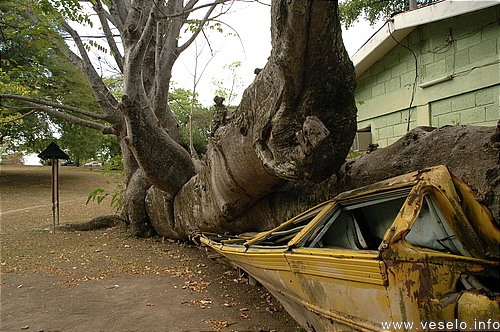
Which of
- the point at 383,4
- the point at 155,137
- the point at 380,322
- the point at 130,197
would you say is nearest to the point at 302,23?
the point at 380,322

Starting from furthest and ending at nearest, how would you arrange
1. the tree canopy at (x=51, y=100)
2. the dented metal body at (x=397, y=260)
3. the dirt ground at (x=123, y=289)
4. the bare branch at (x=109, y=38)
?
1. the tree canopy at (x=51, y=100)
2. the bare branch at (x=109, y=38)
3. the dirt ground at (x=123, y=289)
4. the dented metal body at (x=397, y=260)

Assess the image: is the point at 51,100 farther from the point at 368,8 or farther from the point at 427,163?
the point at 427,163

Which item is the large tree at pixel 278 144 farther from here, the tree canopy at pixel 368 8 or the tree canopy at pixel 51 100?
the tree canopy at pixel 51 100

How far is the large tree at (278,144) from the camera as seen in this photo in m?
2.65

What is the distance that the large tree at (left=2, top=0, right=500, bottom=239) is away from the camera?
2646mm

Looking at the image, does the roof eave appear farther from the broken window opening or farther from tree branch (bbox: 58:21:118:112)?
tree branch (bbox: 58:21:118:112)

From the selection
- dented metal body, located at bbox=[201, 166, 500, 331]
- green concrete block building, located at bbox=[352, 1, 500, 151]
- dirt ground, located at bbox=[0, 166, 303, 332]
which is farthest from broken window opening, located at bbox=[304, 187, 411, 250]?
green concrete block building, located at bbox=[352, 1, 500, 151]

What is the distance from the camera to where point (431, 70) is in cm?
689

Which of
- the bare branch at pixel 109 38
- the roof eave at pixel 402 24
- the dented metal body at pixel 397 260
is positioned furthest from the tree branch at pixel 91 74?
the dented metal body at pixel 397 260

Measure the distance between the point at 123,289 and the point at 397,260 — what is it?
3.66m
